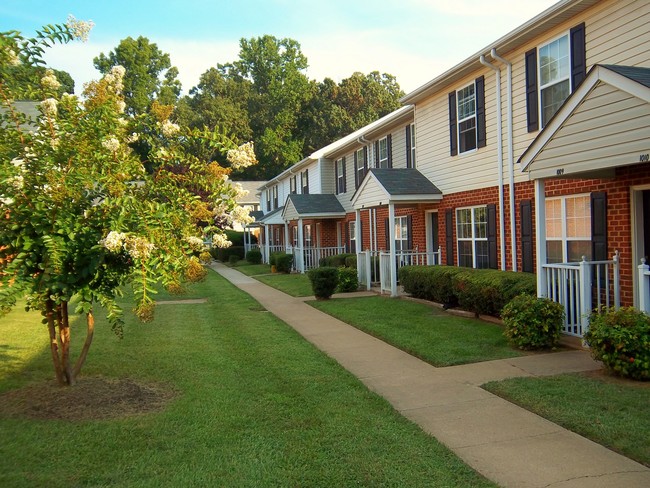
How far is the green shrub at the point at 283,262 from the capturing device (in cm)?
2748

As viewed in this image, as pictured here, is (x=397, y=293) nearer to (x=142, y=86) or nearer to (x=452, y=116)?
(x=452, y=116)

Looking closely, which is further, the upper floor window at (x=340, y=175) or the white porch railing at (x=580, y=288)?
the upper floor window at (x=340, y=175)

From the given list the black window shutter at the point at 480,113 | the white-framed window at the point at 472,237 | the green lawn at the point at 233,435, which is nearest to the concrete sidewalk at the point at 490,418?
the green lawn at the point at 233,435

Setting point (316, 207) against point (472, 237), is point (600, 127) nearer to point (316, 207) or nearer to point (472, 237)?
point (472, 237)

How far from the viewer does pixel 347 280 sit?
1777cm

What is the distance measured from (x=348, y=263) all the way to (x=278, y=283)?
3.05 metres

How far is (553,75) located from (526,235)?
3.19 meters

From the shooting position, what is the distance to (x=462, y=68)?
43.9 feet

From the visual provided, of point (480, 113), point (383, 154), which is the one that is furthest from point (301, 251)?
point (480, 113)

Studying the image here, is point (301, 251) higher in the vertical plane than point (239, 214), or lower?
lower

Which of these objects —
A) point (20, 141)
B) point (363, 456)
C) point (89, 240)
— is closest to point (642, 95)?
point (363, 456)

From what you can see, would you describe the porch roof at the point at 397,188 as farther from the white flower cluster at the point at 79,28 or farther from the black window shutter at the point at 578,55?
the white flower cluster at the point at 79,28

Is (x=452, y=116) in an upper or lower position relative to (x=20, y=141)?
upper

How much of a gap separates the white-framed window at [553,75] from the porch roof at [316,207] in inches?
571
